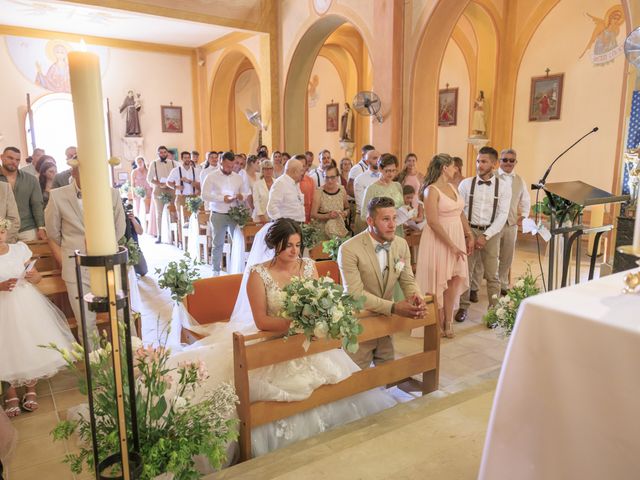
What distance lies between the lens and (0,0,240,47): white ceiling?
38.6 ft

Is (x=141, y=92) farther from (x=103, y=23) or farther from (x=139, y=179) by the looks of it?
(x=139, y=179)

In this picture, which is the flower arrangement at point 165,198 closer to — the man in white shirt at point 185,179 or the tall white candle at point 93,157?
the man in white shirt at point 185,179

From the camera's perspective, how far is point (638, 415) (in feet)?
3.89

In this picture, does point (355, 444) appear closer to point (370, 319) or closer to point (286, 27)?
point (370, 319)

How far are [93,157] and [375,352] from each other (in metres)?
3.01

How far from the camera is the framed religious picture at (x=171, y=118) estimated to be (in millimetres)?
15977

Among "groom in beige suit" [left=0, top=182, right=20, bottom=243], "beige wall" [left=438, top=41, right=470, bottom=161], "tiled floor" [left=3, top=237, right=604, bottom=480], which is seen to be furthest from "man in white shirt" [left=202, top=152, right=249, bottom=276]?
"beige wall" [left=438, top=41, right=470, bottom=161]

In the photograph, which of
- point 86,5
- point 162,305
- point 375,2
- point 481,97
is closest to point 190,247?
point 162,305

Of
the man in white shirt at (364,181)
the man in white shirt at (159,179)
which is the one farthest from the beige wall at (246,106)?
the man in white shirt at (364,181)

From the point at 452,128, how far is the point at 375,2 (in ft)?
15.8

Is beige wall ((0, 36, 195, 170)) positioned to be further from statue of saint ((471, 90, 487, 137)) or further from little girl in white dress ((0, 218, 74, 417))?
little girl in white dress ((0, 218, 74, 417))

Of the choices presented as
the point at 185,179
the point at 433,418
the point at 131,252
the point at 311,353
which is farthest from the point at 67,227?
the point at 185,179

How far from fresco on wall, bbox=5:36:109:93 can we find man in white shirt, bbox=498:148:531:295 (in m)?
11.9

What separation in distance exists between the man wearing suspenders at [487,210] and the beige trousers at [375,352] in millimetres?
2234
